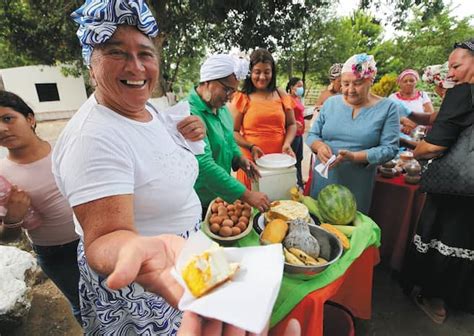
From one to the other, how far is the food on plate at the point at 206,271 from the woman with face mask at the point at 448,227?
200 centimetres

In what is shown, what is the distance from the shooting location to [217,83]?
1.88 m

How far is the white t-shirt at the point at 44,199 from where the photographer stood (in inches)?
62.6

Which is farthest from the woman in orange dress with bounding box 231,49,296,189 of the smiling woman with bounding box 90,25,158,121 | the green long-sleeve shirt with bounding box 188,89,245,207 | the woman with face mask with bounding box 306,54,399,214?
the smiling woman with bounding box 90,25,158,121

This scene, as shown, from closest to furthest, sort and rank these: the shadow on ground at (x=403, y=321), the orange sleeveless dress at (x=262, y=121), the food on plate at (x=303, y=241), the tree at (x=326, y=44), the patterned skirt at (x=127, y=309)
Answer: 1. the patterned skirt at (x=127, y=309)
2. the food on plate at (x=303, y=241)
3. the shadow on ground at (x=403, y=321)
4. the orange sleeveless dress at (x=262, y=121)
5. the tree at (x=326, y=44)

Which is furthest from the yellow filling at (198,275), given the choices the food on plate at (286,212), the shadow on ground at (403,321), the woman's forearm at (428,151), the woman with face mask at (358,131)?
the shadow on ground at (403,321)

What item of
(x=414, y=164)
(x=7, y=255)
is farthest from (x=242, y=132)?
(x=7, y=255)

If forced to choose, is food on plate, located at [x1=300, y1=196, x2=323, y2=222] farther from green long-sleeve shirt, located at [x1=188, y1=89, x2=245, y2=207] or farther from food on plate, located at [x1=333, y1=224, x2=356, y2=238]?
green long-sleeve shirt, located at [x1=188, y1=89, x2=245, y2=207]

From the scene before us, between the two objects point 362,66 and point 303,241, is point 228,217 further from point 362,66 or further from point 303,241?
point 362,66

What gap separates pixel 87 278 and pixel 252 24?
27.6 feet

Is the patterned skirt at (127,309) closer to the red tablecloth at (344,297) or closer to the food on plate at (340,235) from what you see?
the red tablecloth at (344,297)

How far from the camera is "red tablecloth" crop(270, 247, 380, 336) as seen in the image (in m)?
1.30

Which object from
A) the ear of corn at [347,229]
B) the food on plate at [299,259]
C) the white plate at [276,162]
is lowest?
the ear of corn at [347,229]

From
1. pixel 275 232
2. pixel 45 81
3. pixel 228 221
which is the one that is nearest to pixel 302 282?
pixel 275 232

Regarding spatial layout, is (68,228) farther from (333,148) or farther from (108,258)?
(333,148)
